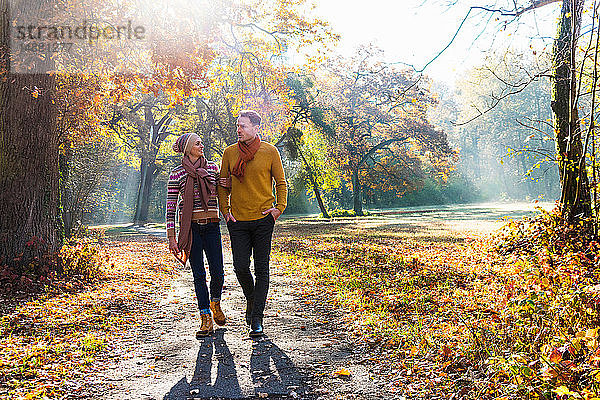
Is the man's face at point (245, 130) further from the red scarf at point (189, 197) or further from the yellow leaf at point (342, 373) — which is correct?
the yellow leaf at point (342, 373)

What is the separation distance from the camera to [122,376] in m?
4.19

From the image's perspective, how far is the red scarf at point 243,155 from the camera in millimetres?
5137

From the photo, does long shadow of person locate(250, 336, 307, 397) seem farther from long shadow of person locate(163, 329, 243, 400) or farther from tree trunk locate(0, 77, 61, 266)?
tree trunk locate(0, 77, 61, 266)

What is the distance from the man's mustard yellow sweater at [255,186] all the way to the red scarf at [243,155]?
0.15 feet

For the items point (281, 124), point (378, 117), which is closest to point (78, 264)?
point (281, 124)

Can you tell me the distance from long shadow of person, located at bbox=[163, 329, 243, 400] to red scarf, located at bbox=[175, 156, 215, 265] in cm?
107

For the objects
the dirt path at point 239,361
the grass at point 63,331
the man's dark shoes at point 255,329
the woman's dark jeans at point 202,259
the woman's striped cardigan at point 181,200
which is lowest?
the dirt path at point 239,361

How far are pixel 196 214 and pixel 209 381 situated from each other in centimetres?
188

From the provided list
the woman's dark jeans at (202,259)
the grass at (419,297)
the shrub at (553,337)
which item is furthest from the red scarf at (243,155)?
the shrub at (553,337)

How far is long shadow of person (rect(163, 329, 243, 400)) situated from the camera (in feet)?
12.1

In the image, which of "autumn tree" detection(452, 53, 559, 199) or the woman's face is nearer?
the woman's face

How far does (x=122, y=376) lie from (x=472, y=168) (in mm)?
67212

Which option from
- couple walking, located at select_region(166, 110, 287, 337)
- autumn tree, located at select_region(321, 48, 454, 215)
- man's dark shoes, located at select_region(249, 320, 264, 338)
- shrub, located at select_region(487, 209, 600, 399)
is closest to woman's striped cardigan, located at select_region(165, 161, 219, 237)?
couple walking, located at select_region(166, 110, 287, 337)

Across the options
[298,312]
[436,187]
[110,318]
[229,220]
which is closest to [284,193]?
[229,220]
